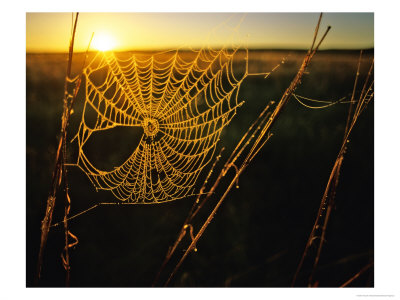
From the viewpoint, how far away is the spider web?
1.90 meters

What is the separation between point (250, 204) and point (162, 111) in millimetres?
727

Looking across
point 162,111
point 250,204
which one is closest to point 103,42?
point 162,111

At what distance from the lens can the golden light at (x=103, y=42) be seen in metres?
1.81

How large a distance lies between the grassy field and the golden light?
0.23 m

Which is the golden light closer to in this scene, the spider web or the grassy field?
the spider web

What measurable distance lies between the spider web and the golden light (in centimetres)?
5

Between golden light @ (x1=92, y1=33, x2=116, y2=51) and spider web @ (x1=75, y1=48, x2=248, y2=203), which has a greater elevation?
golden light @ (x1=92, y1=33, x2=116, y2=51)

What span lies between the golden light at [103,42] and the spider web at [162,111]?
0.05m

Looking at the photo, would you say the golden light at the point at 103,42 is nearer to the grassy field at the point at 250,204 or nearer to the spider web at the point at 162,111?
the spider web at the point at 162,111

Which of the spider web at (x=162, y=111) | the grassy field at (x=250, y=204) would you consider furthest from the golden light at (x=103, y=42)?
the grassy field at (x=250, y=204)

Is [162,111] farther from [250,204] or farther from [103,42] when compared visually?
[250,204]

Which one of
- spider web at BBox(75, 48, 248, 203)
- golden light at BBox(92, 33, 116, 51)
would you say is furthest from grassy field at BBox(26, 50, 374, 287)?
→ golden light at BBox(92, 33, 116, 51)

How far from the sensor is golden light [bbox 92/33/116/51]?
5.95ft

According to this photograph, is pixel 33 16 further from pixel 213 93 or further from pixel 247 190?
pixel 247 190
